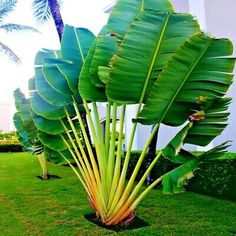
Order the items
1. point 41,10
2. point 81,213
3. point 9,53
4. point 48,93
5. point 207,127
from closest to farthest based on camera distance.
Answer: point 207,127, point 48,93, point 81,213, point 41,10, point 9,53

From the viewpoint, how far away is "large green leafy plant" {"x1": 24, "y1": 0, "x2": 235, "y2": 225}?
3496mm

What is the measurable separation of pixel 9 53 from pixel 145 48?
22020 millimetres

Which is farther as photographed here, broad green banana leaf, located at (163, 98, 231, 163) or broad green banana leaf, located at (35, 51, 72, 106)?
broad green banana leaf, located at (35, 51, 72, 106)

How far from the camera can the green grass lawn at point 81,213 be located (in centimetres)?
412

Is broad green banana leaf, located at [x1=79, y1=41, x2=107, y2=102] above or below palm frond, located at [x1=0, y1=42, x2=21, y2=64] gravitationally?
below

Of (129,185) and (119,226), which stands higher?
(129,185)

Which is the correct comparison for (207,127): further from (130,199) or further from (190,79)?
(130,199)

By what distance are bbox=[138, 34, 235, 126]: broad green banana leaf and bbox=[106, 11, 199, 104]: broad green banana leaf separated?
0.23 meters

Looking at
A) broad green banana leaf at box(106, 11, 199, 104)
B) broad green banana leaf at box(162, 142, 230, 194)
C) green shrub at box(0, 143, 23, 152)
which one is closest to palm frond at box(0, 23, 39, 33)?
green shrub at box(0, 143, 23, 152)

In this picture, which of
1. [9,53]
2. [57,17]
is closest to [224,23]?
[57,17]

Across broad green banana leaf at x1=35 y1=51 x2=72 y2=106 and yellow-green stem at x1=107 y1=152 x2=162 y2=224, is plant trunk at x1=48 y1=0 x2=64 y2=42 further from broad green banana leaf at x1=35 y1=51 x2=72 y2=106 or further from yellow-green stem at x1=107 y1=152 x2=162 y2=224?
yellow-green stem at x1=107 y1=152 x2=162 y2=224

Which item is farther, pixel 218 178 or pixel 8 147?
pixel 8 147

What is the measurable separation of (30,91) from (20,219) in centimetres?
209

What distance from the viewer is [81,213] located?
4.85m
